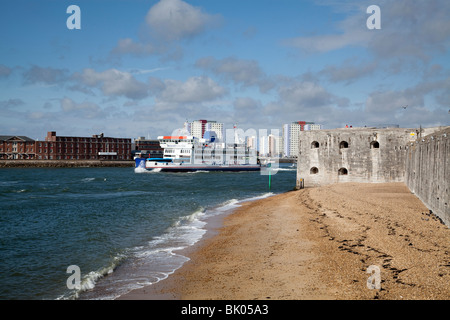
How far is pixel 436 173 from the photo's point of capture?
1271 cm

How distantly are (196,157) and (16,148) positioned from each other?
61.7 m

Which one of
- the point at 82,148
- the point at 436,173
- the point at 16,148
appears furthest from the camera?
the point at 82,148

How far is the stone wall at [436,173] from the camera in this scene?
36.3 ft

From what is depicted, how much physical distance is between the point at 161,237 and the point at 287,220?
6193 millimetres

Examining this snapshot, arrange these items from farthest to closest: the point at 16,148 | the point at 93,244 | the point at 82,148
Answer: the point at 82,148, the point at 16,148, the point at 93,244

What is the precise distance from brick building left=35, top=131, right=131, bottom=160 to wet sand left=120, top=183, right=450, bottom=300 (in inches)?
4044

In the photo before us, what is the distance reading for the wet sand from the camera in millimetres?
7196

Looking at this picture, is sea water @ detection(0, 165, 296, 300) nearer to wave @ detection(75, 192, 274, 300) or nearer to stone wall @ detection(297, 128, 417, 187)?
wave @ detection(75, 192, 274, 300)

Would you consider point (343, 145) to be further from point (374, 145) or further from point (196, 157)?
point (196, 157)

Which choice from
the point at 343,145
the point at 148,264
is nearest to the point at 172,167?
the point at 343,145

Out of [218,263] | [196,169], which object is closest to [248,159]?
[196,169]

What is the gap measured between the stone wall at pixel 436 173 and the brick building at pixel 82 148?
10755 cm

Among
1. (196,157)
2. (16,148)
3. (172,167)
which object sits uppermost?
(16,148)
